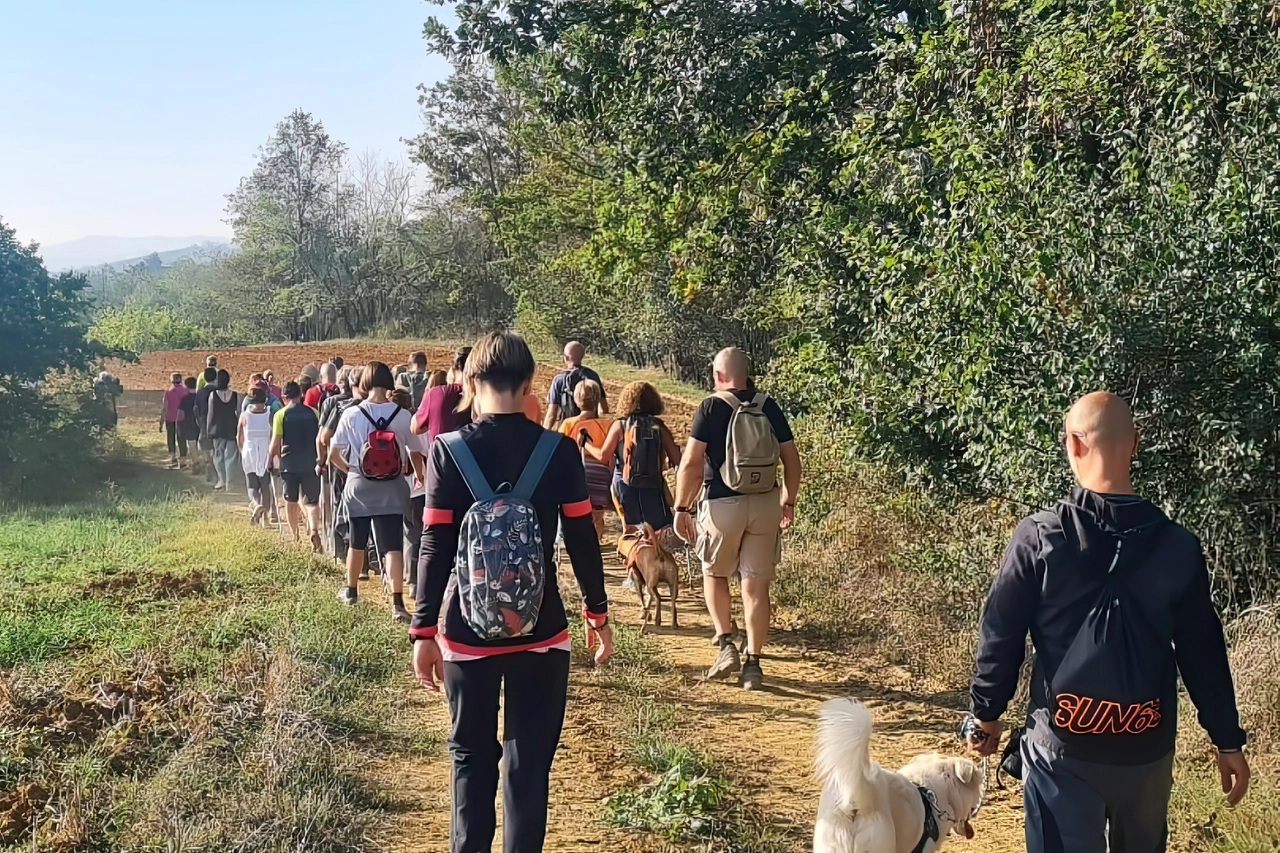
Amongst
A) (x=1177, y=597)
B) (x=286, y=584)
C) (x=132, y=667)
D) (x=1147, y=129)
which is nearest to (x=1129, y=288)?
(x=1147, y=129)

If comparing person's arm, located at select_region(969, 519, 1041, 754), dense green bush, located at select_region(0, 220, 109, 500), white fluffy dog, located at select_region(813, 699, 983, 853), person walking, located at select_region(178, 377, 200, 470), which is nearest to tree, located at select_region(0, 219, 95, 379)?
dense green bush, located at select_region(0, 220, 109, 500)

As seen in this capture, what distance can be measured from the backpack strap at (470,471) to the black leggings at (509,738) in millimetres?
526

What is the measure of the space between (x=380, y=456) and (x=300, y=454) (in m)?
3.34

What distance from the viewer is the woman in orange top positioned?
8609 mm

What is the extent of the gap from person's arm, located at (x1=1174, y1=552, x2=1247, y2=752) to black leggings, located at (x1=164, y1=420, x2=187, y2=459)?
720 inches

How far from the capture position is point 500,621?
355 cm

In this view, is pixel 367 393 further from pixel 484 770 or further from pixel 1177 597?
pixel 1177 597

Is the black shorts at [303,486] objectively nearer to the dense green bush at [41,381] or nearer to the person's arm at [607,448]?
the person's arm at [607,448]

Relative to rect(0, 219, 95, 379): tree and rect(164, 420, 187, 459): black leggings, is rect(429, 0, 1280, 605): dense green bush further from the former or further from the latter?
rect(0, 219, 95, 379): tree

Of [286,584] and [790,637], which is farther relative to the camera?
[286,584]

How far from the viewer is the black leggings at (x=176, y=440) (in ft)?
62.0

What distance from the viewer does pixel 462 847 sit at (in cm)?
368

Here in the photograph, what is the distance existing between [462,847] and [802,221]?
24.3 ft

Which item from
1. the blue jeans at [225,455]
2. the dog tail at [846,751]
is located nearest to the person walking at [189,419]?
the blue jeans at [225,455]
